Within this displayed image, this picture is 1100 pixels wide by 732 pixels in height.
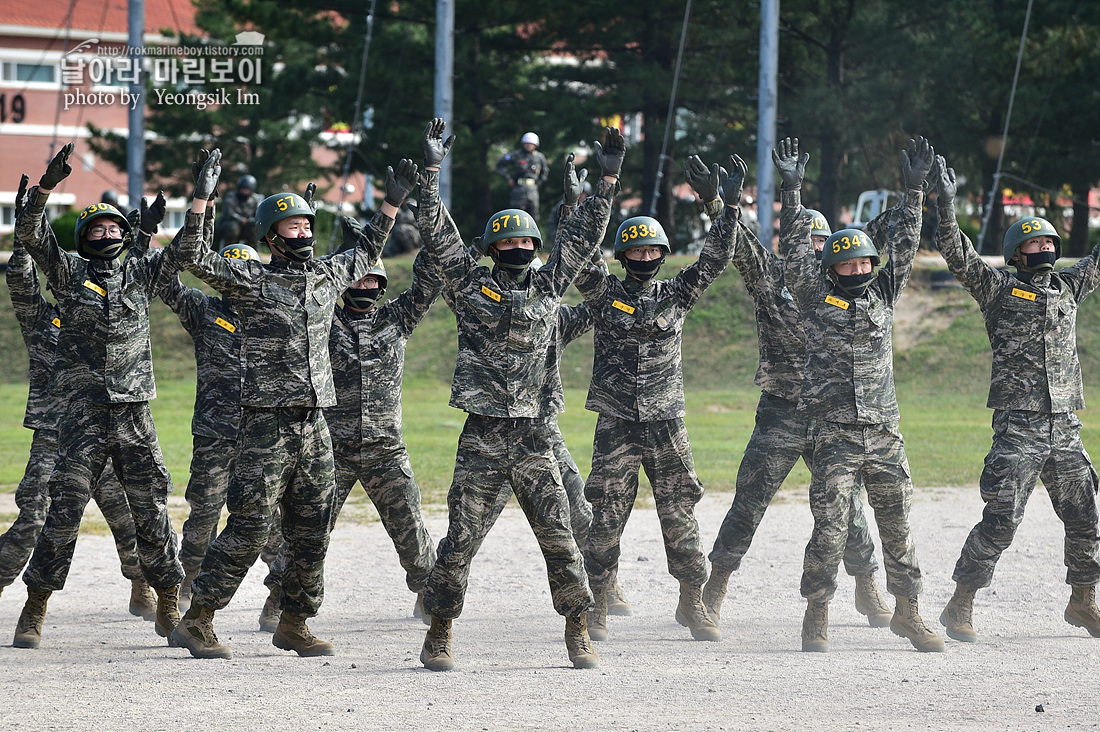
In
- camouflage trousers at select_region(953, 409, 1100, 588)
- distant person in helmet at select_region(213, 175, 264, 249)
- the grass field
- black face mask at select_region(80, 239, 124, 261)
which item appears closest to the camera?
black face mask at select_region(80, 239, 124, 261)

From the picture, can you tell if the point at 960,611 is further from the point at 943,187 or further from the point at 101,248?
the point at 101,248

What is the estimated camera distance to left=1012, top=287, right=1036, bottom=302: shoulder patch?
8797 millimetres

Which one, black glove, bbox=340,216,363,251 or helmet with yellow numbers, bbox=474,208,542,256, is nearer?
helmet with yellow numbers, bbox=474,208,542,256

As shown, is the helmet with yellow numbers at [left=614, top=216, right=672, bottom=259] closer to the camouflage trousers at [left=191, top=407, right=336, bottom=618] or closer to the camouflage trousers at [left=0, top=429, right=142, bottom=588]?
the camouflage trousers at [left=191, top=407, right=336, bottom=618]

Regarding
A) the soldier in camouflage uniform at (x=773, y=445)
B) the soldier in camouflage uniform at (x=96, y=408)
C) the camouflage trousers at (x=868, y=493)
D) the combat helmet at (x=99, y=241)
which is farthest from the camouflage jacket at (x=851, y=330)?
the combat helmet at (x=99, y=241)

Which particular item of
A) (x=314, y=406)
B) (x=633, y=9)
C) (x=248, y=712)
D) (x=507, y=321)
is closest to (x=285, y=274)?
(x=314, y=406)

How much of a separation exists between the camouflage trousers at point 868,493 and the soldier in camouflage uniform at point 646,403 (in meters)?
0.75

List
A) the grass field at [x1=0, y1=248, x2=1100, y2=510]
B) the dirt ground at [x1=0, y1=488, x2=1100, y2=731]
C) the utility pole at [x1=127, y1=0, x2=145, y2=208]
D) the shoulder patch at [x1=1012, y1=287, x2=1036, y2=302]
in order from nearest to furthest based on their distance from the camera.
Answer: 1. the dirt ground at [x1=0, y1=488, x2=1100, y2=731]
2. the shoulder patch at [x1=1012, y1=287, x2=1036, y2=302]
3. the grass field at [x1=0, y1=248, x2=1100, y2=510]
4. the utility pole at [x1=127, y1=0, x2=145, y2=208]

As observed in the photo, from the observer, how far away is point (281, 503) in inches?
309

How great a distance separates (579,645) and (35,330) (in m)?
4.22

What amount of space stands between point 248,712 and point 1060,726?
3.79 meters

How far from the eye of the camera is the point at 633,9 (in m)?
29.9

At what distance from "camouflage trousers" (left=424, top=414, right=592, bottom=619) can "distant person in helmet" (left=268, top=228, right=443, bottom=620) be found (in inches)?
41.0

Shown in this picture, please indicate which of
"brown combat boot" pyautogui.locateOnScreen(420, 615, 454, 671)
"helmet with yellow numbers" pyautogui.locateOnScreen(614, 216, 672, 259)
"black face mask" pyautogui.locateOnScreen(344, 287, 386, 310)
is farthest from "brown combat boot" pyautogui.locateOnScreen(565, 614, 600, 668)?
"black face mask" pyautogui.locateOnScreen(344, 287, 386, 310)
